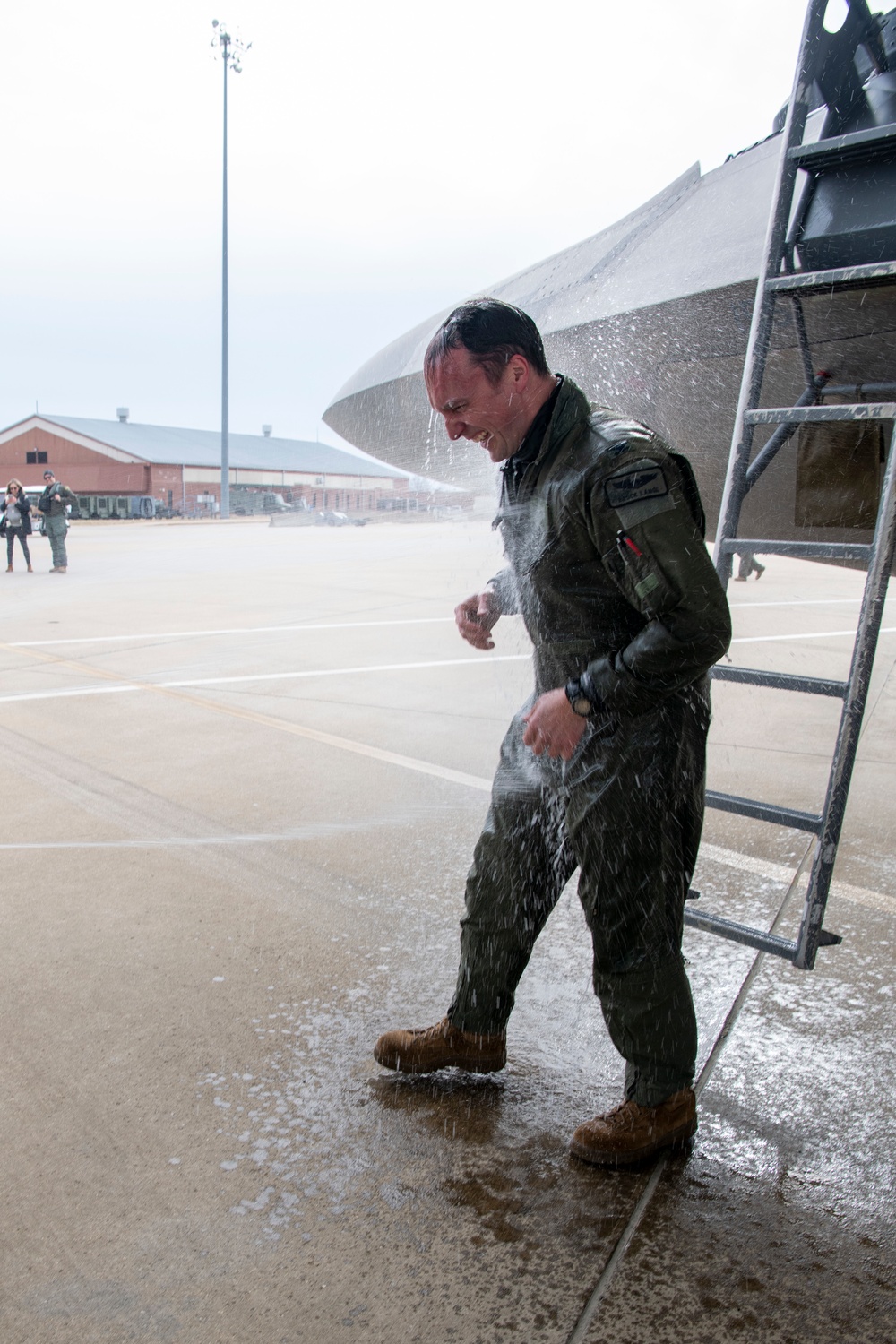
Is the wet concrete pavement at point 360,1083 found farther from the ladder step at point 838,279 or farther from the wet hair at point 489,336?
the ladder step at point 838,279

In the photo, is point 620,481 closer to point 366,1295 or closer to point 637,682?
point 637,682

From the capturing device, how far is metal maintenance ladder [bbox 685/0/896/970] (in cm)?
238

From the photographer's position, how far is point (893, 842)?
12.8 feet

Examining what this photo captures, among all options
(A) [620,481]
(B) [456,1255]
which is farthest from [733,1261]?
(A) [620,481]

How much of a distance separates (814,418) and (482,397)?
1091 millimetres

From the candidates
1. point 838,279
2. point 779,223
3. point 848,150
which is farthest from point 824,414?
point 848,150

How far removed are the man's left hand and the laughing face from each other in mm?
532

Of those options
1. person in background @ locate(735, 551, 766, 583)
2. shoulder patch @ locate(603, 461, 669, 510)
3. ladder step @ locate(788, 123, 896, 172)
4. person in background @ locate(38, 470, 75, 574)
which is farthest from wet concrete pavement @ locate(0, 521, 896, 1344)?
person in background @ locate(38, 470, 75, 574)

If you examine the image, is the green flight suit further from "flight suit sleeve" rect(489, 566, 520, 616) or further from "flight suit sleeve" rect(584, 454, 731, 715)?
"flight suit sleeve" rect(489, 566, 520, 616)

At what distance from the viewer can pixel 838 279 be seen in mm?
2467

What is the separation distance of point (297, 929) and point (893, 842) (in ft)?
7.90

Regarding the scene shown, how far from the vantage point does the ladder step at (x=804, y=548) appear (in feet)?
8.07

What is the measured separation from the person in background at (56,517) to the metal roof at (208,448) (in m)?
42.6

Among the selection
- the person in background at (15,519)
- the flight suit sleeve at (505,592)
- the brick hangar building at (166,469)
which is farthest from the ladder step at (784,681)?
the brick hangar building at (166,469)
